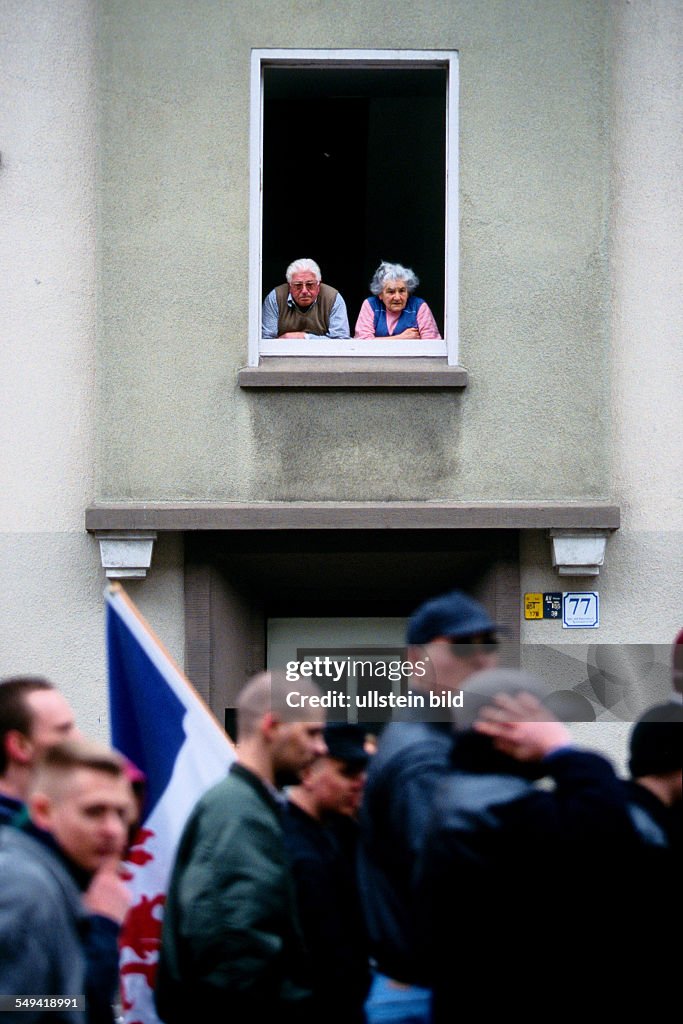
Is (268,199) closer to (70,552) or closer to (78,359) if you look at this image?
(78,359)

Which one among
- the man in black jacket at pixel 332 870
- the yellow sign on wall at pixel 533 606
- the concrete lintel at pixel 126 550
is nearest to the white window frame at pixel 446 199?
the concrete lintel at pixel 126 550

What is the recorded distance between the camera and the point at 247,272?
8125mm

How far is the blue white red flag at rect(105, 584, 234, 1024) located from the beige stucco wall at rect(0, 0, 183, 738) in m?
3.39

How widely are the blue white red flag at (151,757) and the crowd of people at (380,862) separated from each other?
50 centimetres

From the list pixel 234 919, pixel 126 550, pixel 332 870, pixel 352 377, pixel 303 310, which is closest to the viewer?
pixel 234 919

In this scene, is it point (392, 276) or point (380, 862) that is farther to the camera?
point (392, 276)

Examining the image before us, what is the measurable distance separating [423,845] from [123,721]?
6.00ft

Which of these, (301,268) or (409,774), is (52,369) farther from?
(409,774)

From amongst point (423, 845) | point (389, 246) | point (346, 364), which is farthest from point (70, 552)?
point (423, 845)

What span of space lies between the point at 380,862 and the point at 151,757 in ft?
3.92

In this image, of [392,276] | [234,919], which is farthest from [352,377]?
[234,919]

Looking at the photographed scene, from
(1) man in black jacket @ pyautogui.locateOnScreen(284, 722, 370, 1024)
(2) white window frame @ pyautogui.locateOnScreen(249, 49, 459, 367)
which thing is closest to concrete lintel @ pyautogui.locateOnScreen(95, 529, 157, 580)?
(2) white window frame @ pyautogui.locateOnScreen(249, 49, 459, 367)

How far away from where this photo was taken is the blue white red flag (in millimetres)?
4344

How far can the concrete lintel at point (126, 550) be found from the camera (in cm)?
788
